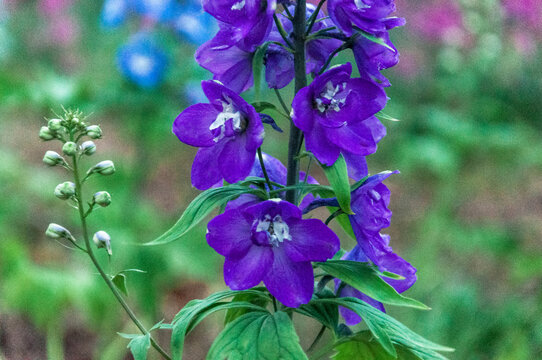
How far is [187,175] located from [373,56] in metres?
3.34

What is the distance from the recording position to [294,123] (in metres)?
1.15

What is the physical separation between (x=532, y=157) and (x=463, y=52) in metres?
1.15

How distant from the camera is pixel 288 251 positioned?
1196 millimetres

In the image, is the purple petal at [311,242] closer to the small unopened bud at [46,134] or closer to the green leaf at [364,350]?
the green leaf at [364,350]

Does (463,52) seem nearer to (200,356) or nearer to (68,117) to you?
(200,356)

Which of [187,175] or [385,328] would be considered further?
[187,175]

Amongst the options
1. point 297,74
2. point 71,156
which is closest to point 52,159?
point 71,156

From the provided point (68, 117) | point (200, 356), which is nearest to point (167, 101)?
point (200, 356)

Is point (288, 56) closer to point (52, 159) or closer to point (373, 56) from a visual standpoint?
point (373, 56)

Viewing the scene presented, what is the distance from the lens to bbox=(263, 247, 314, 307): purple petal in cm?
118

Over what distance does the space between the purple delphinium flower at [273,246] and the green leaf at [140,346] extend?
0.18 m

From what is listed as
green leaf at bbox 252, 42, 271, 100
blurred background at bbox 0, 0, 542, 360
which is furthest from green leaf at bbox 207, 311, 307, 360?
blurred background at bbox 0, 0, 542, 360

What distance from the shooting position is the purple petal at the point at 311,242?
1.17 meters

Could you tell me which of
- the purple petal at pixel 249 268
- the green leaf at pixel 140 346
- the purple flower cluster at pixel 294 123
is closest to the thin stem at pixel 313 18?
the purple flower cluster at pixel 294 123
